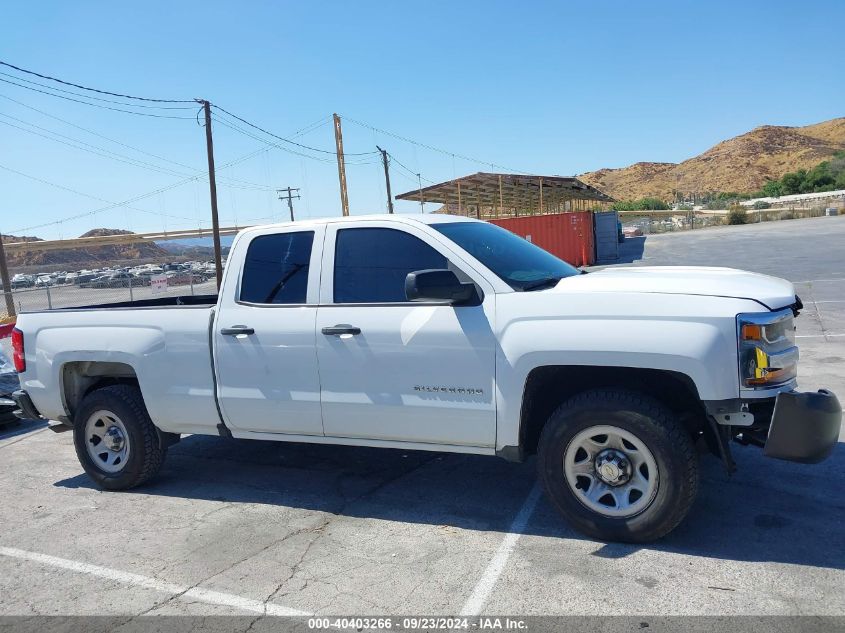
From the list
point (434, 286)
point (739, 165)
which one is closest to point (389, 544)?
point (434, 286)

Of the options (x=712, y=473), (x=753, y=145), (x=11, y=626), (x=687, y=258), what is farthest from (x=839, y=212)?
(x=753, y=145)

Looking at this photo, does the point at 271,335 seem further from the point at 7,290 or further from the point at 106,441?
the point at 7,290

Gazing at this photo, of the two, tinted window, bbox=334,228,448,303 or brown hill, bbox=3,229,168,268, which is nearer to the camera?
tinted window, bbox=334,228,448,303

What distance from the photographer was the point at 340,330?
4.57 metres

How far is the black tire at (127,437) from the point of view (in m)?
5.41

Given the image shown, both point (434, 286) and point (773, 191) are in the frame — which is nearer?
point (434, 286)

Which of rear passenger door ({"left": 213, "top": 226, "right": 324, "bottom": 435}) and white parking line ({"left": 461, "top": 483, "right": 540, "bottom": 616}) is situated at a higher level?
rear passenger door ({"left": 213, "top": 226, "right": 324, "bottom": 435})

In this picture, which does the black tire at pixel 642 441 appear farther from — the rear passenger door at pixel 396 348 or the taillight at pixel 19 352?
the taillight at pixel 19 352

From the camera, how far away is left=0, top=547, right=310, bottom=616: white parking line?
363 cm

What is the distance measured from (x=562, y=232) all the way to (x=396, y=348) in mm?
28104

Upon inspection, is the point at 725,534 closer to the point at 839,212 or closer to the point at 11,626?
the point at 11,626

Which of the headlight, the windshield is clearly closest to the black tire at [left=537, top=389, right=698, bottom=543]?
the headlight

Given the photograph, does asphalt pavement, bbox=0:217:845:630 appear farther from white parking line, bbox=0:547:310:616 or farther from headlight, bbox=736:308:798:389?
headlight, bbox=736:308:798:389

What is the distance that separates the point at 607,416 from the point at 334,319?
1809 millimetres
